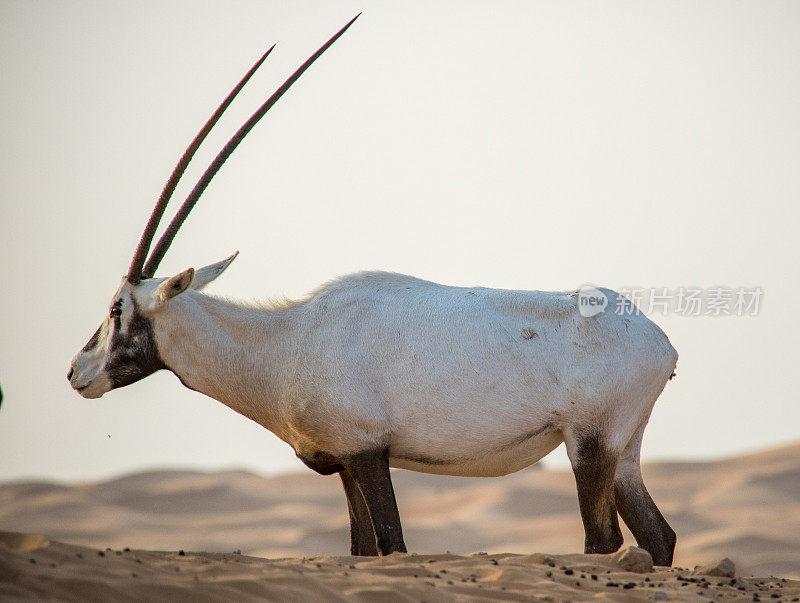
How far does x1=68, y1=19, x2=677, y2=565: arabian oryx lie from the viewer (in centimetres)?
686

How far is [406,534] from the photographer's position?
747 inches

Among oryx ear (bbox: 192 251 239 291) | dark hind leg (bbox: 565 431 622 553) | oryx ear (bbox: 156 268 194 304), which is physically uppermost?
oryx ear (bbox: 192 251 239 291)

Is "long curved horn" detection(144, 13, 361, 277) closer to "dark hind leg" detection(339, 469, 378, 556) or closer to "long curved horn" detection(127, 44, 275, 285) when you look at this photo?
"long curved horn" detection(127, 44, 275, 285)

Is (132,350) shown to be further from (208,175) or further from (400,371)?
(400,371)

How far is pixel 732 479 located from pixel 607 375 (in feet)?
48.6

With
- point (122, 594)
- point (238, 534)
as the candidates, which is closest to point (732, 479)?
point (238, 534)

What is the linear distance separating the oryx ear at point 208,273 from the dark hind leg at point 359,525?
1.61 metres

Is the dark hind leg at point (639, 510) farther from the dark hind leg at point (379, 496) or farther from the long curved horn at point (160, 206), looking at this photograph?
the long curved horn at point (160, 206)

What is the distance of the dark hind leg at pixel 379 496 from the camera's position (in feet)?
21.8

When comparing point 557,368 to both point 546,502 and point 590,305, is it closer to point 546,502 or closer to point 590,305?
point 590,305

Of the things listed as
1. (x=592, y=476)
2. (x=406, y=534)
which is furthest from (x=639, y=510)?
(x=406, y=534)

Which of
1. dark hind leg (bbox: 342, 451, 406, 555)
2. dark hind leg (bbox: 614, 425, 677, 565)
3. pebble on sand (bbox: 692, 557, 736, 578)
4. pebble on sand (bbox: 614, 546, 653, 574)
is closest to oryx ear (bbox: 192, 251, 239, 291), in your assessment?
dark hind leg (bbox: 342, 451, 406, 555)

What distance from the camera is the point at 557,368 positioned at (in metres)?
6.95

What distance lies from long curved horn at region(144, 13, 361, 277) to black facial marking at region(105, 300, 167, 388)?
0.39m
